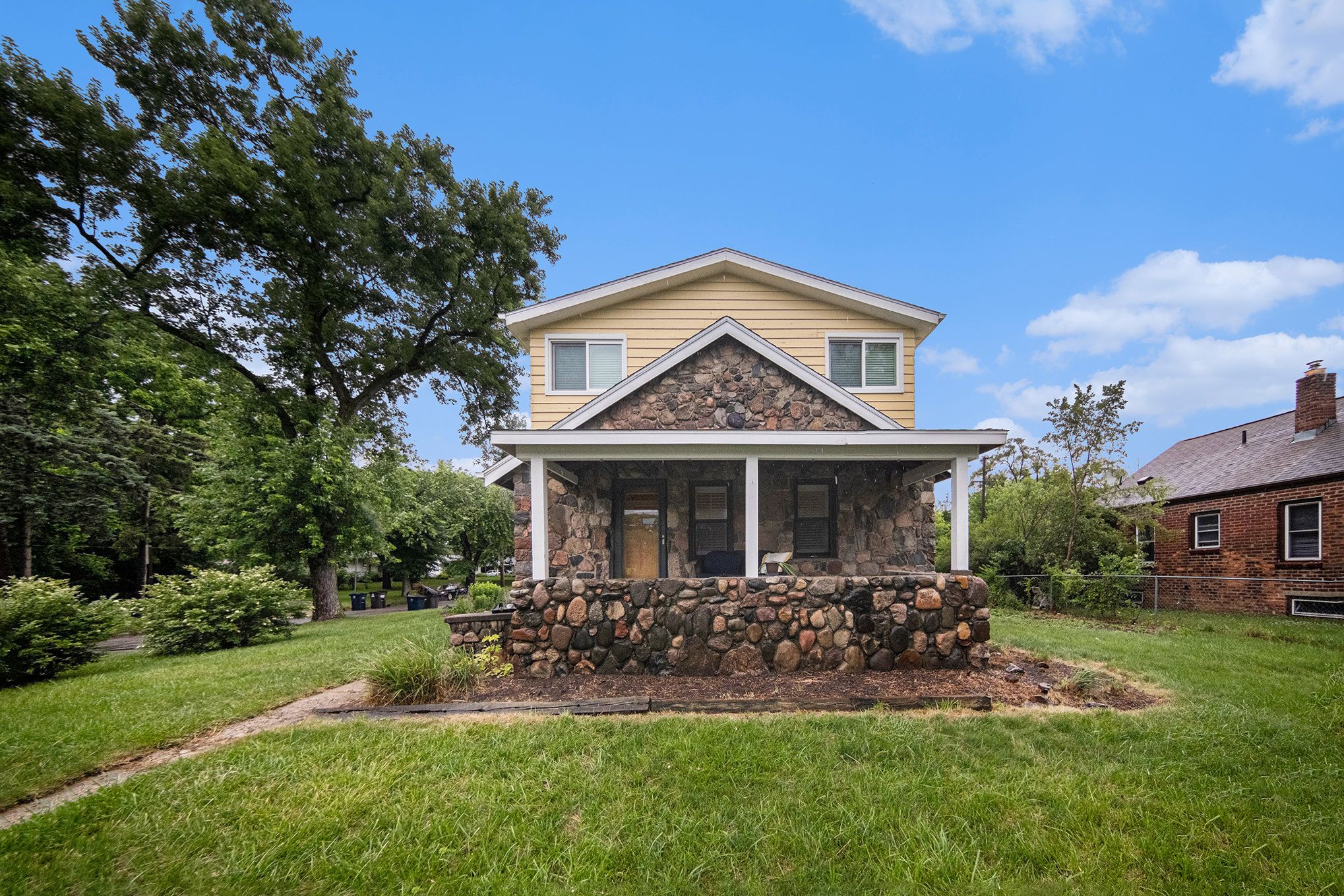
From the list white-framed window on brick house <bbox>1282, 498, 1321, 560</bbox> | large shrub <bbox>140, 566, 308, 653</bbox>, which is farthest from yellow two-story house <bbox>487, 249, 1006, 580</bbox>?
white-framed window on brick house <bbox>1282, 498, 1321, 560</bbox>

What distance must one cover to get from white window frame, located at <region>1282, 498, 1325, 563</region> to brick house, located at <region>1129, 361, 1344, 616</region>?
0.7 inches

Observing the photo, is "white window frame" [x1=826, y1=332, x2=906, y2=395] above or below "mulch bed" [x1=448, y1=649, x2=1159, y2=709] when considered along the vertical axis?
above

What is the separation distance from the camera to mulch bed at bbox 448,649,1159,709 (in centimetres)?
524

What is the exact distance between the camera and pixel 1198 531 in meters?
14.6

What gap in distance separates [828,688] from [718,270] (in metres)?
7.40

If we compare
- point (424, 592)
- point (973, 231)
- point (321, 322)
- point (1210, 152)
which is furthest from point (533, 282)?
point (1210, 152)

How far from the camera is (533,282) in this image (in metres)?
16.7

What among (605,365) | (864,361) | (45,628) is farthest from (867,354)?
(45,628)

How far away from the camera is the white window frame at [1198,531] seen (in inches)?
547

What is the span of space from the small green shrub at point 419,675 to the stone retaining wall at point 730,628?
63cm

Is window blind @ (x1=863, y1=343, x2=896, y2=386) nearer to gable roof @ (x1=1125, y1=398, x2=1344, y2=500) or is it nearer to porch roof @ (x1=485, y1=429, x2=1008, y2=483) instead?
porch roof @ (x1=485, y1=429, x2=1008, y2=483)

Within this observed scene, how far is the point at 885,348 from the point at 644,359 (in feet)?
14.9

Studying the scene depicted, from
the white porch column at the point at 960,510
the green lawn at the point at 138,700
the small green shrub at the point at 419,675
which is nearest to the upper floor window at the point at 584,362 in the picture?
the small green shrub at the point at 419,675

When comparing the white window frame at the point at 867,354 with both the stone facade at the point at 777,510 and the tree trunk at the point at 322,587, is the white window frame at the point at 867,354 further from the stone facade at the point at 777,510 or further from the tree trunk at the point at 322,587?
the tree trunk at the point at 322,587
